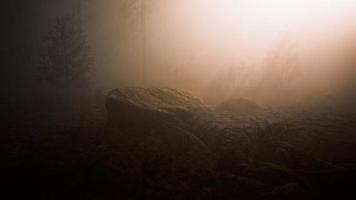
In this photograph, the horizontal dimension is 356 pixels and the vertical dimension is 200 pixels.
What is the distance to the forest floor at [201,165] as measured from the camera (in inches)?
393

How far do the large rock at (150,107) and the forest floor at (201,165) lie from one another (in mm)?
791

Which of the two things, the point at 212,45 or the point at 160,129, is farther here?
the point at 212,45

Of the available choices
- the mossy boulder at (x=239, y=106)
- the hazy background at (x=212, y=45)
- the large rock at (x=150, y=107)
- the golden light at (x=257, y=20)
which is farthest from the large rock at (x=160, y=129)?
the golden light at (x=257, y=20)

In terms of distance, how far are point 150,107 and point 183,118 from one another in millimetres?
1603

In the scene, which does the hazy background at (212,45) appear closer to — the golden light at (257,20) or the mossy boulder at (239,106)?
the golden light at (257,20)

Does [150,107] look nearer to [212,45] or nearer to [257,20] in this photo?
[212,45]

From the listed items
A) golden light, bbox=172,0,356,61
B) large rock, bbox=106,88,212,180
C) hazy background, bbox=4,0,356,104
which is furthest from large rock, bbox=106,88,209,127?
golden light, bbox=172,0,356,61

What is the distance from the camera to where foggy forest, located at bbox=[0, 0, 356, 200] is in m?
10.5

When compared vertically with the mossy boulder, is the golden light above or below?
above

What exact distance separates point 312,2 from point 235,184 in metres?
45.2

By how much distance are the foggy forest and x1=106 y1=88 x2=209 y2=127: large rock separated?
0.05 meters

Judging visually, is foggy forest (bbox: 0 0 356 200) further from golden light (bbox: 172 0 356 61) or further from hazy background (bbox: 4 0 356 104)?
golden light (bbox: 172 0 356 61)

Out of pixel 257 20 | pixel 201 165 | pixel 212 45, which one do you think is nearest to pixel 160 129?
pixel 201 165

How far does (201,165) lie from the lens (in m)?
11.8
